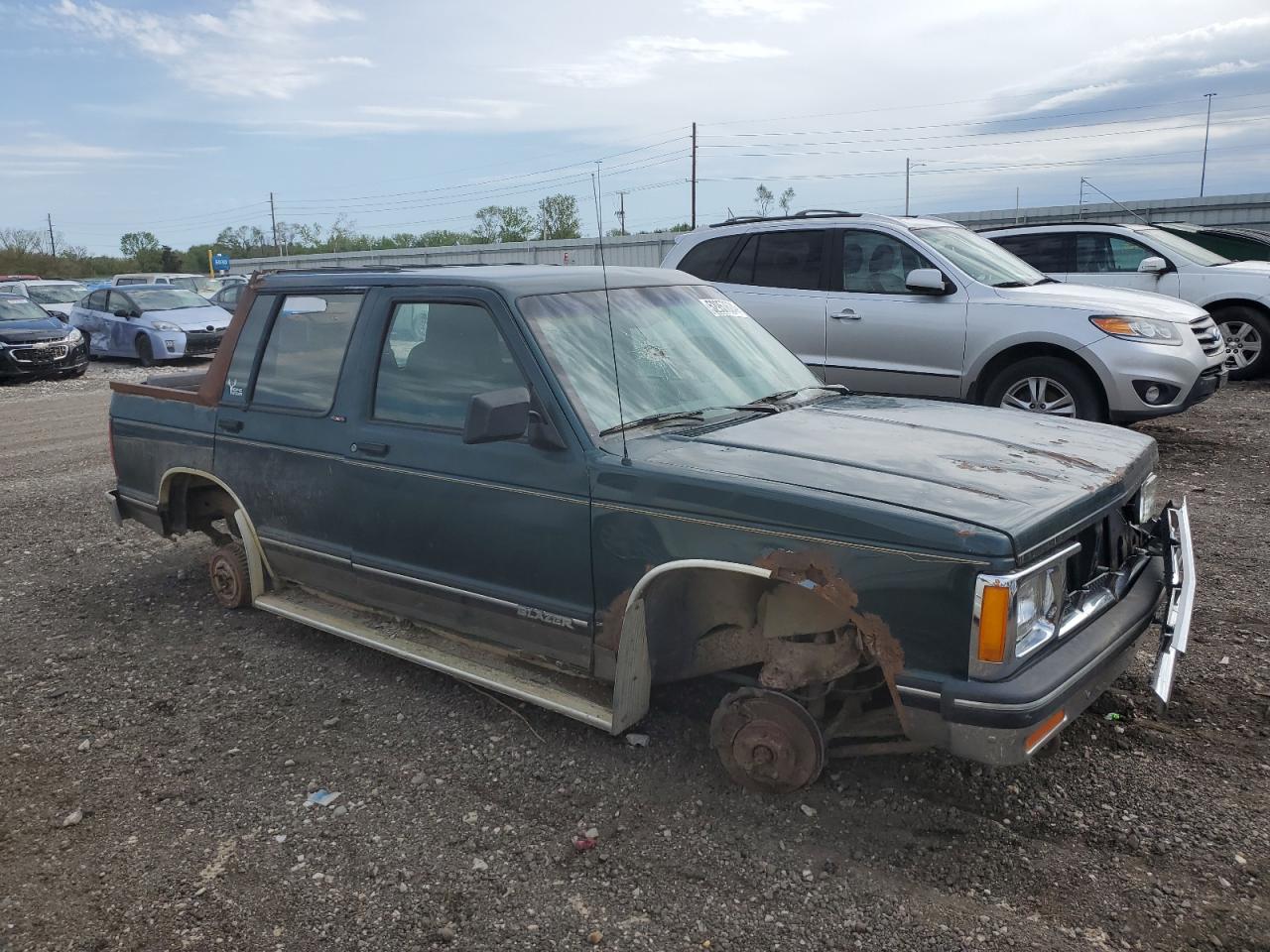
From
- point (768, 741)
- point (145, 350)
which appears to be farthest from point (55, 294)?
point (768, 741)

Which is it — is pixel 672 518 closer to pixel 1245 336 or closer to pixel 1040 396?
pixel 1040 396

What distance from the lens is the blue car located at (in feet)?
59.7

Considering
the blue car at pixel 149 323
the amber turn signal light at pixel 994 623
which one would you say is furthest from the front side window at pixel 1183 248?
the blue car at pixel 149 323

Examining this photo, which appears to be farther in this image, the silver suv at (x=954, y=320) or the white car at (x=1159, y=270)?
the white car at (x=1159, y=270)

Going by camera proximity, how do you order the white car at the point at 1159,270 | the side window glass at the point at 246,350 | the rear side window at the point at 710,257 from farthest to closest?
the white car at the point at 1159,270 < the rear side window at the point at 710,257 < the side window glass at the point at 246,350

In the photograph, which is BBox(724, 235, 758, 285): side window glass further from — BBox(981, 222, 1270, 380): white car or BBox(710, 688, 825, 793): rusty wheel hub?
BBox(710, 688, 825, 793): rusty wheel hub

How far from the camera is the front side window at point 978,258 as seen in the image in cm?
817

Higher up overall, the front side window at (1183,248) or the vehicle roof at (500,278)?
the front side window at (1183,248)

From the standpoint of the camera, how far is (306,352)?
4.52 m

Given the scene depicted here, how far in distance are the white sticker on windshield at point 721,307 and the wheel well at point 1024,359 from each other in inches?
156

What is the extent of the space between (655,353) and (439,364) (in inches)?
33.8

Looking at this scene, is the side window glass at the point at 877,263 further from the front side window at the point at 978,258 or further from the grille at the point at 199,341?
the grille at the point at 199,341

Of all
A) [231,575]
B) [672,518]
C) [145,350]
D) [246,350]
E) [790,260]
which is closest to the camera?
[672,518]

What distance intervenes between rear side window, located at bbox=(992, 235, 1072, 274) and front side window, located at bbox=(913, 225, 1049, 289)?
2951mm
